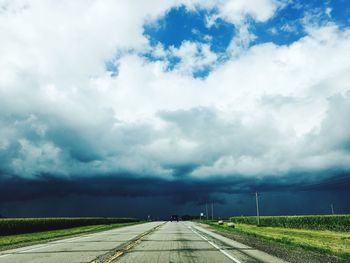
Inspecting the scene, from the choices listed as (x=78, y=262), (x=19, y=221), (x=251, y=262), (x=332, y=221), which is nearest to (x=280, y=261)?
(x=251, y=262)

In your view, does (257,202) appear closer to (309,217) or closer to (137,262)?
(309,217)

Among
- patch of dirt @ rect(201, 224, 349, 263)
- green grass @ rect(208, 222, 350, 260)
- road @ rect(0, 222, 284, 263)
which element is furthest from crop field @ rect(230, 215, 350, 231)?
road @ rect(0, 222, 284, 263)

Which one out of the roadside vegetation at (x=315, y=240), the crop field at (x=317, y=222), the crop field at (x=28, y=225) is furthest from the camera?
the crop field at (x=317, y=222)

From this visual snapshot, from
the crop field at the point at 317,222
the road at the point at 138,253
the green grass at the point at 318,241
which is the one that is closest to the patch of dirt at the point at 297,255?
the road at the point at 138,253

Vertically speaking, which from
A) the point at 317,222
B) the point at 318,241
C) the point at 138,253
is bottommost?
the point at 318,241

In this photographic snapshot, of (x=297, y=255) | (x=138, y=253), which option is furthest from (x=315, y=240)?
(x=138, y=253)

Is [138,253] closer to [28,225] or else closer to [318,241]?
[318,241]

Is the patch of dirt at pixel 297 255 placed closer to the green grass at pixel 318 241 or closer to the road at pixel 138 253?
the road at pixel 138 253

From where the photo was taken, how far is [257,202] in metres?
72.4

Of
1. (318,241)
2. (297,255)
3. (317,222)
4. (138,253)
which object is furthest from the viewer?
Answer: (317,222)

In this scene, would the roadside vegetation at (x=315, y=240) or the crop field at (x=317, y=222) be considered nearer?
the roadside vegetation at (x=315, y=240)

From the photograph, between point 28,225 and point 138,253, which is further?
point 28,225

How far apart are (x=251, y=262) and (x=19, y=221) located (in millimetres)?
38307

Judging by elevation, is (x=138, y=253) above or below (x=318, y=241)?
above
